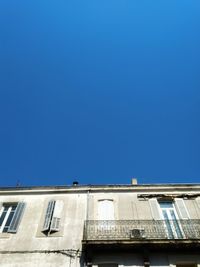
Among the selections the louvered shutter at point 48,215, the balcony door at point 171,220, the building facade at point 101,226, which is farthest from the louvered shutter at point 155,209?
the louvered shutter at point 48,215

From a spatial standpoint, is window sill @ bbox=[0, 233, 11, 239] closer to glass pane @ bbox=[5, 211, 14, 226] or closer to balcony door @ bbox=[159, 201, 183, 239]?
glass pane @ bbox=[5, 211, 14, 226]

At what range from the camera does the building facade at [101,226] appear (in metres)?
10.2

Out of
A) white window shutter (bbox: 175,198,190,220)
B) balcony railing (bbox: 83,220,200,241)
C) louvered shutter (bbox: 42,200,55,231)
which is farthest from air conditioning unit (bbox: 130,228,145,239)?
louvered shutter (bbox: 42,200,55,231)

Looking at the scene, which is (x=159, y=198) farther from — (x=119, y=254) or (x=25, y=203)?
(x=25, y=203)

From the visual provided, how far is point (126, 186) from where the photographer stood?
14.2 m

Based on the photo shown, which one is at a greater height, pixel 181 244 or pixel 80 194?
pixel 80 194

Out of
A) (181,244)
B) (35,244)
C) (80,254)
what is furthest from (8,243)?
(181,244)

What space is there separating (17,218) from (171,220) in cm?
753

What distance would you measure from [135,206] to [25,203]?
19.3 feet

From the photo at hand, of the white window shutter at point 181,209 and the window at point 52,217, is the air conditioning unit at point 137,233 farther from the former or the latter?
the window at point 52,217

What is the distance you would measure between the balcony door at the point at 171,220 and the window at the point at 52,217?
523 cm

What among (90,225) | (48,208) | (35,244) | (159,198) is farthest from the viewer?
(159,198)

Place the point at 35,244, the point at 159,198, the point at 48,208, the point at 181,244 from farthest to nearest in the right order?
the point at 159,198 < the point at 48,208 < the point at 35,244 < the point at 181,244

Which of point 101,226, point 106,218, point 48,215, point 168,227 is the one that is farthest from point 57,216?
point 168,227
